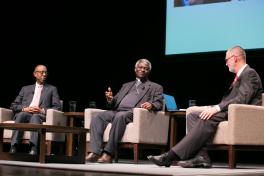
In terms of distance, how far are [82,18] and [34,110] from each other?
79.8 inches

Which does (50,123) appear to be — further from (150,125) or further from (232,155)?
(232,155)

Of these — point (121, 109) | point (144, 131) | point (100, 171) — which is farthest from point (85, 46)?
point (100, 171)

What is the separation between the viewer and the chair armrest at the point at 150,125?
515 cm

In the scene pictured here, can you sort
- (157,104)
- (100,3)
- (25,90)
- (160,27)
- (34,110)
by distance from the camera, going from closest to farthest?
(157,104) < (34,110) < (25,90) < (160,27) < (100,3)

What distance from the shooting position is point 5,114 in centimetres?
613

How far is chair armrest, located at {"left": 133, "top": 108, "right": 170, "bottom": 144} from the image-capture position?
16.9ft

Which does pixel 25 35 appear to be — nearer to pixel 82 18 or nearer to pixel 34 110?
pixel 82 18


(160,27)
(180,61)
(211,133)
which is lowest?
(211,133)

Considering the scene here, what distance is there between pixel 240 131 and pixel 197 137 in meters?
0.39

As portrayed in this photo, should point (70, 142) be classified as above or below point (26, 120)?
below

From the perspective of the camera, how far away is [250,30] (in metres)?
5.89

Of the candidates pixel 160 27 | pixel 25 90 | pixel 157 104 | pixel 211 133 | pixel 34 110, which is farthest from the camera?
pixel 160 27

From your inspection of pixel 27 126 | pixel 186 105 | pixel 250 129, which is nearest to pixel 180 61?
pixel 186 105

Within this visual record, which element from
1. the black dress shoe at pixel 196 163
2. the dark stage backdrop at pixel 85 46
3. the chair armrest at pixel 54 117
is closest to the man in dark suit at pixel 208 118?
the black dress shoe at pixel 196 163
